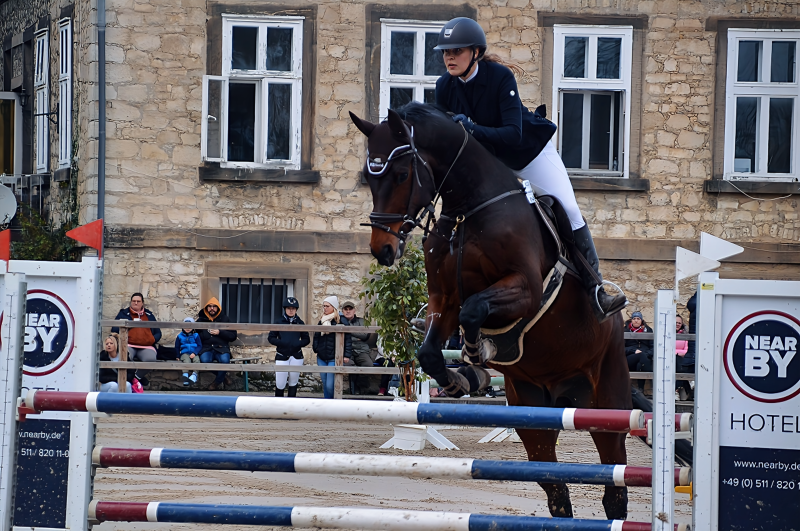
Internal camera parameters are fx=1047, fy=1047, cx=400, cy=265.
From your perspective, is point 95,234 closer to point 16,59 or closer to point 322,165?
point 322,165

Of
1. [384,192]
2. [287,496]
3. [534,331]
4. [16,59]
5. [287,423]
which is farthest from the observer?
[16,59]

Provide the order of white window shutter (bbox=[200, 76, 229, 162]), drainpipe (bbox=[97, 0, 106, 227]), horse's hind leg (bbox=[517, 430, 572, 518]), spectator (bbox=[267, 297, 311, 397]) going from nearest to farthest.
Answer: horse's hind leg (bbox=[517, 430, 572, 518]) < spectator (bbox=[267, 297, 311, 397]) < drainpipe (bbox=[97, 0, 106, 227]) < white window shutter (bbox=[200, 76, 229, 162])

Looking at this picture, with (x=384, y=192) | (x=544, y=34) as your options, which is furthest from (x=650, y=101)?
(x=384, y=192)

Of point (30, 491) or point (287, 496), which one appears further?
point (287, 496)

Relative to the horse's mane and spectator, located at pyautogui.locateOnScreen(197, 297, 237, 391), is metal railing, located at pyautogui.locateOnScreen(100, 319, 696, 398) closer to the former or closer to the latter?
spectator, located at pyautogui.locateOnScreen(197, 297, 237, 391)

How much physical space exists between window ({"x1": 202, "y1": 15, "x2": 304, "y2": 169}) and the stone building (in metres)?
0.02

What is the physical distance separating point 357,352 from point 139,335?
2828 mm

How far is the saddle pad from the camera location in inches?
200

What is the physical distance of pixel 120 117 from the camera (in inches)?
567

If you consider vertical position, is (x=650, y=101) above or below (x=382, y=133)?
above

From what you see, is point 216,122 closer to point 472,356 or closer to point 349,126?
point 349,126

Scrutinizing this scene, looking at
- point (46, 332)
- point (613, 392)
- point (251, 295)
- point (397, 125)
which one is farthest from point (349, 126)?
point (46, 332)

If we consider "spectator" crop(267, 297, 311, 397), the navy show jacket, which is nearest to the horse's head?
the navy show jacket

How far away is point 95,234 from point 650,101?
36.2 feet
